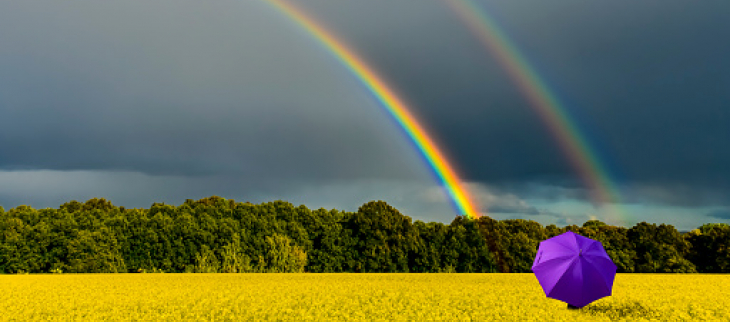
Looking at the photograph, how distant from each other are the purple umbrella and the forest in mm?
38936

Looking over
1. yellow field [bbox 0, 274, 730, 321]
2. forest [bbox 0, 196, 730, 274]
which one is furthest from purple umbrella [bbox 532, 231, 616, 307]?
forest [bbox 0, 196, 730, 274]

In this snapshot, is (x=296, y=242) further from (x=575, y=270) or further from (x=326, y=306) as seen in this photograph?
(x=575, y=270)

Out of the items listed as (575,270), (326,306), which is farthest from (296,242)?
(575,270)

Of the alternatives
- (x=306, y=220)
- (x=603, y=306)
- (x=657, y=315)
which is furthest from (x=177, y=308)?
(x=306, y=220)

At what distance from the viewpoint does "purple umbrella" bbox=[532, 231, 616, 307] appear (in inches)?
733

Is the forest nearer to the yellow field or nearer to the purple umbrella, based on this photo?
the yellow field

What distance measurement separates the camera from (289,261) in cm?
5550

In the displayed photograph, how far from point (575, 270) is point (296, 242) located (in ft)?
136

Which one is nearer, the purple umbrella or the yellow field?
the purple umbrella

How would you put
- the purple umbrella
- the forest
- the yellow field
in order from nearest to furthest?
the purple umbrella → the yellow field → the forest

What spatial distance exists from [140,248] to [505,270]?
37.0m

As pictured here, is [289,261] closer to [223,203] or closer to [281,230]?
[281,230]

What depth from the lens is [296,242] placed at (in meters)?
57.6

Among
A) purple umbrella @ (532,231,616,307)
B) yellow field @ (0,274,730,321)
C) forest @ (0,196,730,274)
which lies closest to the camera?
purple umbrella @ (532,231,616,307)
